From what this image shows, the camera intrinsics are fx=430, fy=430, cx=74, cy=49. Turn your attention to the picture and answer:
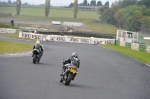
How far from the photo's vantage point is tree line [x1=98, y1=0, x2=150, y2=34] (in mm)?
66875

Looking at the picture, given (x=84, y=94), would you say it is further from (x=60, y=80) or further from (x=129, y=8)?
(x=129, y=8)

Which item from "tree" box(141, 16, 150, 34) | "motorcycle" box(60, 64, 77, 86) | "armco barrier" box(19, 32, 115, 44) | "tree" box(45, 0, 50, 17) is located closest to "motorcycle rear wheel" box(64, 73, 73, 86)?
"motorcycle" box(60, 64, 77, 86)

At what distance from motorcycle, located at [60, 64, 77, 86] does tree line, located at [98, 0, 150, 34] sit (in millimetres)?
47671

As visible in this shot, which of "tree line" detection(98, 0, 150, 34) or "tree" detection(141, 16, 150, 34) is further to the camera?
"tree line" detection(98, 0, 150, 34)

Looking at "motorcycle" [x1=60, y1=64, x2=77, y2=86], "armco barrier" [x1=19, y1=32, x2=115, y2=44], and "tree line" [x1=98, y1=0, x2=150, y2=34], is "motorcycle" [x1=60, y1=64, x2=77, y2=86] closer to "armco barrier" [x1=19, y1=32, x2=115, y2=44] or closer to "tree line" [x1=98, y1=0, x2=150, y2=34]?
"armco barrier" [x1=19, y1=32, x2=115, y2=44]

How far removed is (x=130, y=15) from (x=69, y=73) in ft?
181

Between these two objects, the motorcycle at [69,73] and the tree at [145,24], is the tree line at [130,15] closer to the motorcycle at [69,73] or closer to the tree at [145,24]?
the tree at [145,24]

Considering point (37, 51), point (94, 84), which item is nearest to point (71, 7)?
point (37, 51)

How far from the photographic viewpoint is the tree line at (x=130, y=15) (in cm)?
6688

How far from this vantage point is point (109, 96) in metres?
14.5

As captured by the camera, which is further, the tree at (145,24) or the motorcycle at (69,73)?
the tree at (145,24)

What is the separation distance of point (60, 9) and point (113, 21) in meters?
14.5

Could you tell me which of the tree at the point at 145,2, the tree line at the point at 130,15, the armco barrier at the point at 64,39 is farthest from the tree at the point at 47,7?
the armco barrier at the point at 64,39

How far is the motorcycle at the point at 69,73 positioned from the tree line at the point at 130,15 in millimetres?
47671
